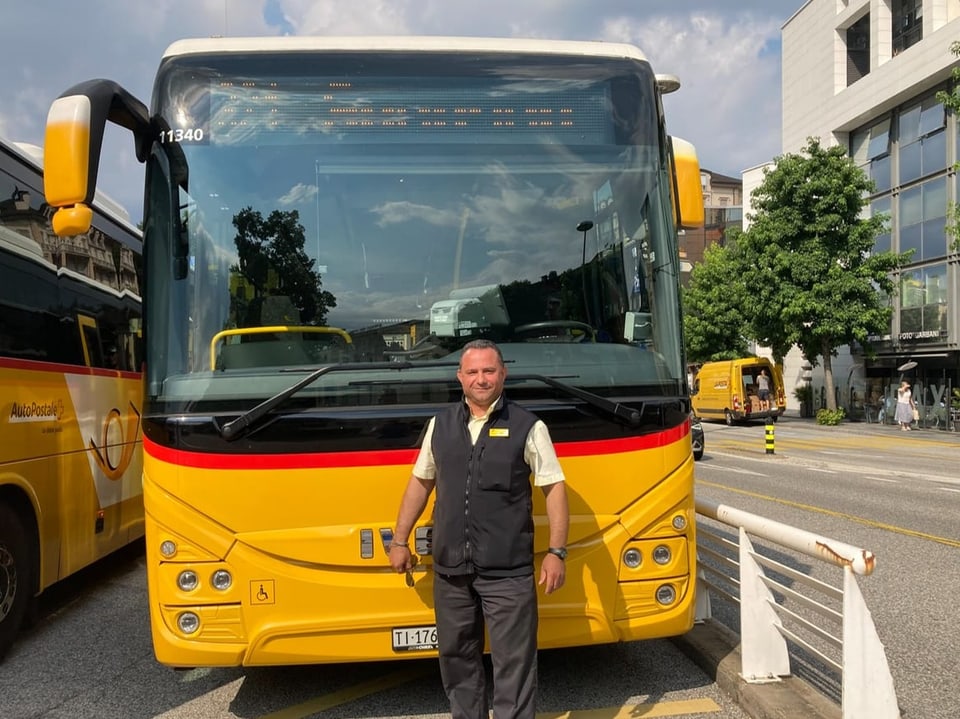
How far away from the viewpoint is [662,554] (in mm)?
4023

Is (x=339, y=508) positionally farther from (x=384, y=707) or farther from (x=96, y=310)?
(x=96, y=310)

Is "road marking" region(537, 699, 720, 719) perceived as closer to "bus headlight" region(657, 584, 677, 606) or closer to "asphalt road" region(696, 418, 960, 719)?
"bus headlight" region(657, 584, 677, 606)

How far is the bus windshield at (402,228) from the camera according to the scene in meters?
3.93

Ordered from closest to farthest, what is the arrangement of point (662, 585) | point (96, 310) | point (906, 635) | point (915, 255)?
point (662, 585), point (906, 635), point (96, 310), point (915, 255)

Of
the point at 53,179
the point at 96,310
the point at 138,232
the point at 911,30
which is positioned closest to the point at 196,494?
the point at 53,179

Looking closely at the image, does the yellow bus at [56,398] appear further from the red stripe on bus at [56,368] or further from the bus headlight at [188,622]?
the bus headlight at [188,622]

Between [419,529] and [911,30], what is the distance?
37.7 m

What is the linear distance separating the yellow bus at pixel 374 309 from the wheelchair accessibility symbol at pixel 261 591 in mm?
16

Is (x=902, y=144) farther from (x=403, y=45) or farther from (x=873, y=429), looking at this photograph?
(x=403, y=45)

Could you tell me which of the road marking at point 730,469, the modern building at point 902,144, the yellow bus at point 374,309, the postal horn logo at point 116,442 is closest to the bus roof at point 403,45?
the yellow bus at point 374,309

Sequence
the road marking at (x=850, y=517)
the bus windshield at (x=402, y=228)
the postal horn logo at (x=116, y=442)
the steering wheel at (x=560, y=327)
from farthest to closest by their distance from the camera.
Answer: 1. the road marking at (x=850, y=517)
2. the postal horn logo at (x=116, y=442)
3. the steering wheel at (x=560, y=327)
4. the bus windshield at (x=402, y=228)

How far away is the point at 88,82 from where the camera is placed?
3908 mm

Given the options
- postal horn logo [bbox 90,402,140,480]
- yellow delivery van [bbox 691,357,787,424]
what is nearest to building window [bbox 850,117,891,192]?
yellow delivery van [bbox 691,357,787,424]

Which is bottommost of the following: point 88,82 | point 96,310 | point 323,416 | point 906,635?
point 906,635
